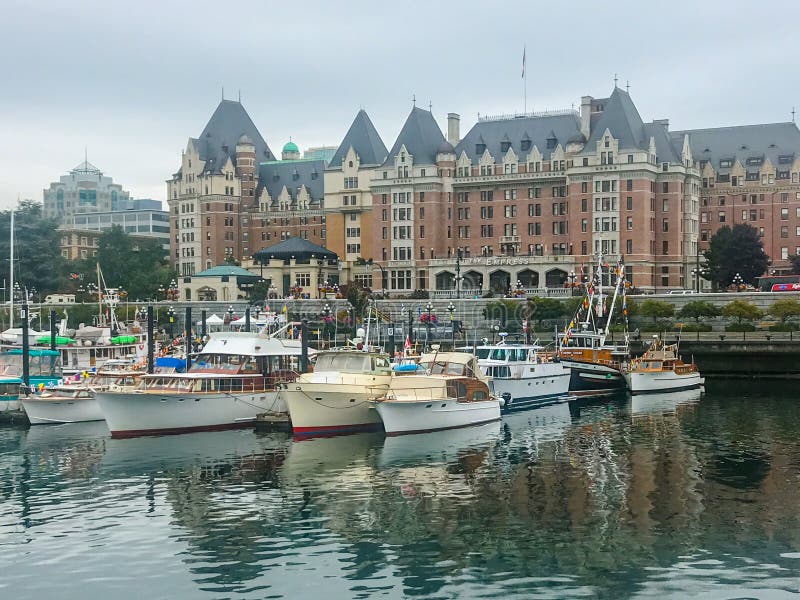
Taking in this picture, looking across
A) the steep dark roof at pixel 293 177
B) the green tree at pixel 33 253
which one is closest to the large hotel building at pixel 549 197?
the steep dark roof at pixel 293 177

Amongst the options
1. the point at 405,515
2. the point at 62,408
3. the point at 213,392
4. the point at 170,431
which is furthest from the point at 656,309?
the point at 405,515

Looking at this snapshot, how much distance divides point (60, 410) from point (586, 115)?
3156 inches

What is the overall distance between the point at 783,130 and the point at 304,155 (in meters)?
88.4

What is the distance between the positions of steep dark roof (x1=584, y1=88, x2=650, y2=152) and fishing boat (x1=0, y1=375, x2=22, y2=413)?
73956mm

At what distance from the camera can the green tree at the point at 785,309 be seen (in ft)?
287

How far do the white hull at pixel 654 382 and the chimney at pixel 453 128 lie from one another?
64.1 meters

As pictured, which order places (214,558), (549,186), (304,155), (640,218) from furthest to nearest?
1. (304,155)
2. (549,186)
3. (640,218)
4. (214,558)

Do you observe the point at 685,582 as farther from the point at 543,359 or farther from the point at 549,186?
the point at 549,186

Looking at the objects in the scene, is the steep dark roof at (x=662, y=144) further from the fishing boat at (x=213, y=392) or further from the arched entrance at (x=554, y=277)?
the fishing boat at (x=213, y=392)

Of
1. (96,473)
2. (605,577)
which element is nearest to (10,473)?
(96,473)

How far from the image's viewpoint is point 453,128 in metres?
130

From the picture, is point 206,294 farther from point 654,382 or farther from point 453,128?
point 654,382

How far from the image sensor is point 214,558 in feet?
95.9

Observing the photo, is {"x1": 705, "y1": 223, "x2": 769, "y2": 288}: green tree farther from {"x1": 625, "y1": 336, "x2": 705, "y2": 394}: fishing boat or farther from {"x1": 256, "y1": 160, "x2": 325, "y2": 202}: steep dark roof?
{"x1": 256, "y1": 160, "x2": 325, "y2": 202}: steep dark roof
